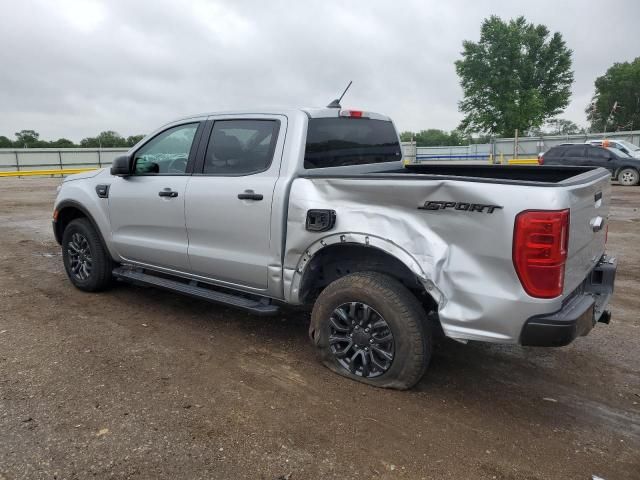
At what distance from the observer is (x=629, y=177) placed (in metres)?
18.0

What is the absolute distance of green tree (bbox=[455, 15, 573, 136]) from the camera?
52062mm

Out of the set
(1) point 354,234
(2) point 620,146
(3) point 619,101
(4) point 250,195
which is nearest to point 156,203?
(4) point 250,195

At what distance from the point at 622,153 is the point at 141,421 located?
20.0 meters

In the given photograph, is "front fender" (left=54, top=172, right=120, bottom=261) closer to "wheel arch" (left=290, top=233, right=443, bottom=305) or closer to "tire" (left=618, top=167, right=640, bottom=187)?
"wheel arch" (left=290, top=233, right=443, bottom=305)

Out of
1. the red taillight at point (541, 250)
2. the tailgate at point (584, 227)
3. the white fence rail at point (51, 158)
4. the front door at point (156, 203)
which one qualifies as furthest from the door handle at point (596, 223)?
the white fence rail at point (51, 158)

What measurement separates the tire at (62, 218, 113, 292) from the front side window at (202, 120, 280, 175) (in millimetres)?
1764

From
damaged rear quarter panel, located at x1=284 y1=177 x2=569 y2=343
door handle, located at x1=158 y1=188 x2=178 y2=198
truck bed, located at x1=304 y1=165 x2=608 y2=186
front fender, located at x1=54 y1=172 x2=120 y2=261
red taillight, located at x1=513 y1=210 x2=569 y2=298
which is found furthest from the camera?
front fender, located at x1=54 y1=172 x2=120 y2=261

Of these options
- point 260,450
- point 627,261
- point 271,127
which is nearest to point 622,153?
point 627,261

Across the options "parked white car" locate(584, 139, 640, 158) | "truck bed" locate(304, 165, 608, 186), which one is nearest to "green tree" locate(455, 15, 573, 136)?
"parked white car" locate(584, 139, 640, 158)

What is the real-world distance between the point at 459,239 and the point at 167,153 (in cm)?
288

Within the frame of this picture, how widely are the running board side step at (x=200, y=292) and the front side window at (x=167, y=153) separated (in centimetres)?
97

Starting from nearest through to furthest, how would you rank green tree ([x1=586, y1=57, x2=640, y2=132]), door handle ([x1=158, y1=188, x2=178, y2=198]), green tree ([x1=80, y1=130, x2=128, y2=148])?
door handle ([x1=158, y1=188, x2=178, y2=198])
green tree ([x1=80, y1=130, x2=128, y2=148])
green tree ([x1=586, y1=57, x2=640, y2=132])

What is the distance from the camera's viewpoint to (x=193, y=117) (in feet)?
14.6

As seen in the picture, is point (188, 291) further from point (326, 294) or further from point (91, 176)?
point (91, 176)
